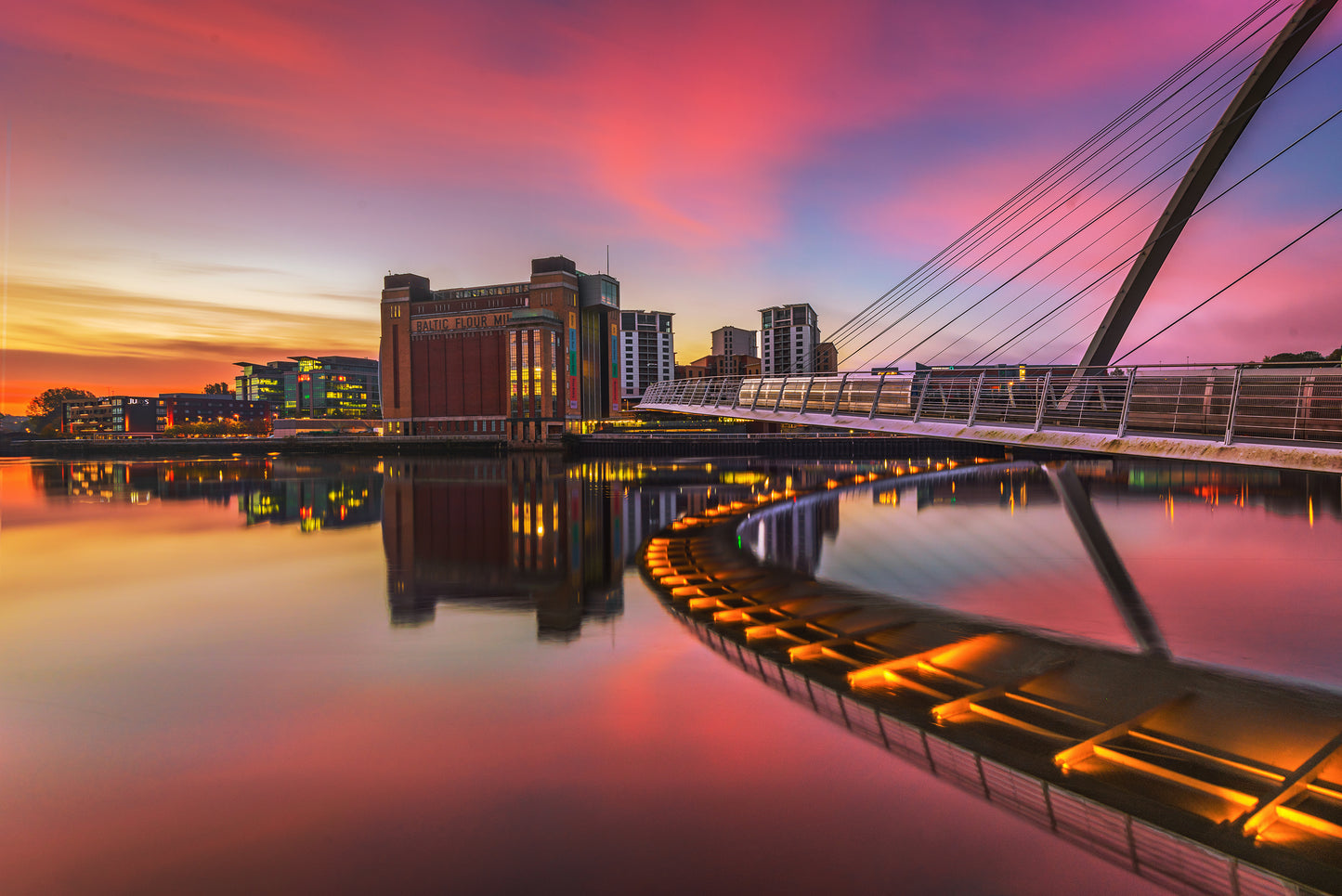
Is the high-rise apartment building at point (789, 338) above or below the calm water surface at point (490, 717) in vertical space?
above

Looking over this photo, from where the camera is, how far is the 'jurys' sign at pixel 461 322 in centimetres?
11856

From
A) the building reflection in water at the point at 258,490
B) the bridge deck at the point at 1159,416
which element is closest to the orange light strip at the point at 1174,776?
the bridge deck at the point at 1159,416

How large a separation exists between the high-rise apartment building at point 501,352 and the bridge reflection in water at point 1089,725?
97323 mm

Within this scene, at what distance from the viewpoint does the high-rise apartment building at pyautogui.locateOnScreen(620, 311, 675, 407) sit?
179650 mm

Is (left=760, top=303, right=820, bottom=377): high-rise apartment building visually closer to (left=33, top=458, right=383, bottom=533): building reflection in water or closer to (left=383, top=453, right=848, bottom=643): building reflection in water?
(left=33, top=458, right=383, bottom=533): building reflection in water

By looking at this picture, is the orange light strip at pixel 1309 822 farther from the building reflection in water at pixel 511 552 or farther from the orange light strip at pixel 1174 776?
the building reflection in water at pixel 511 552

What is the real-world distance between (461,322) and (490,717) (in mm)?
120547

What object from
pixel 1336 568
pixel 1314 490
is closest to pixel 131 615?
pixel 1336 568

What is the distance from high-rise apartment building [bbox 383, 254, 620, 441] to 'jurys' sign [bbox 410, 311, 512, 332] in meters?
0.17

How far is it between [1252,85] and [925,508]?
2031 centimetres

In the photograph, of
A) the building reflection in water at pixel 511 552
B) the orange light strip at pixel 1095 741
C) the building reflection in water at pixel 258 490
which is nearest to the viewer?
the orange light strip at pixel 1095 741

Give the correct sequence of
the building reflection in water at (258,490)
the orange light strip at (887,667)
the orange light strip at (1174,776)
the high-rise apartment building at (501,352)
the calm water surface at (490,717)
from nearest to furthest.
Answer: the calm water surface at (490,717) < the orange light strip at (1174,776) < the orange light strip at (887,667) < the building reflection in water at (258,490) < the high-rise apartment building at (501,352)

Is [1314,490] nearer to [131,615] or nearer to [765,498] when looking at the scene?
[765,498]

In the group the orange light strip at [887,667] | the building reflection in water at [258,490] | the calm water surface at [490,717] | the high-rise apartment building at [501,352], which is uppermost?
the high-rise apartment building at [501,352]
